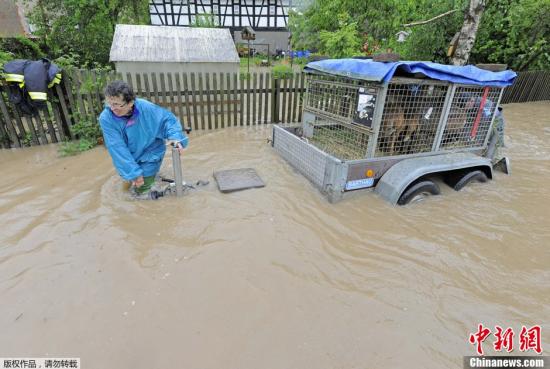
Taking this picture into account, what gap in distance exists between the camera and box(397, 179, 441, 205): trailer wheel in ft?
12.7

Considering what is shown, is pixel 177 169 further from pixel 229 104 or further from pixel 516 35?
pixel 516 35

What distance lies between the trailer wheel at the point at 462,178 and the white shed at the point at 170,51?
7.96m

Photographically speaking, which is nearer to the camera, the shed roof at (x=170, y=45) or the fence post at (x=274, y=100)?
the fence post at (x=274, y=100)

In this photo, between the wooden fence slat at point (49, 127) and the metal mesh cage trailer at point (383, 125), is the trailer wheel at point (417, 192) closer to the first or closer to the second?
the metal mesh cage trailer at point (383, 125)

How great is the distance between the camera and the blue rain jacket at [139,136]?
3.53m

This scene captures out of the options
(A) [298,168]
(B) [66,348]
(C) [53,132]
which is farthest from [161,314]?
(C) [53,132]

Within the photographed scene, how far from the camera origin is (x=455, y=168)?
161 inches

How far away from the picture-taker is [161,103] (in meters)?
6.79

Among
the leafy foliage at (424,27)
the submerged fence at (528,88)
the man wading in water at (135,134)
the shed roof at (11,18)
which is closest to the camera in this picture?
the man wading in water at (135,134)

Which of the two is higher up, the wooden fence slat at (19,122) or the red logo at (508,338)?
the wooden fence slat at (19,122)

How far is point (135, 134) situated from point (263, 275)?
2.37 m

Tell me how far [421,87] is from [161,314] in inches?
154

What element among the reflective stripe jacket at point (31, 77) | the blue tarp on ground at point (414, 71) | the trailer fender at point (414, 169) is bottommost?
the trailer fender at point (414, 169)

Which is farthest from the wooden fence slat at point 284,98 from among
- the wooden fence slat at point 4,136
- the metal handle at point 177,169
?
the wooden fence slat at point 4,136
